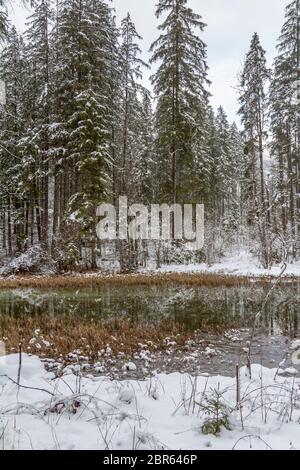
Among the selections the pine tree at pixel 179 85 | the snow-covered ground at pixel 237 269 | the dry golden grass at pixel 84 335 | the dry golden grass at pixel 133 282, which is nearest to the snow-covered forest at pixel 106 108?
the pine tree at pixel 179 85

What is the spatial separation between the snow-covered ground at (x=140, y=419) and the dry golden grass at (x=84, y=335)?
2165 millimetres

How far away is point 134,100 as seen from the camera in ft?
85.6

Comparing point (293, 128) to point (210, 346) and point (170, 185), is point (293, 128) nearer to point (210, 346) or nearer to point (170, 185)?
point (170, 185)

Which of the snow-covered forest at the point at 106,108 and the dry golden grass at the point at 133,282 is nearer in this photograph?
the dry golden grass at the point at 133,282

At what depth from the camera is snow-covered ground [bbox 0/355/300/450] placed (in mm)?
3379

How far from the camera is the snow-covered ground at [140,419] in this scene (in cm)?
338

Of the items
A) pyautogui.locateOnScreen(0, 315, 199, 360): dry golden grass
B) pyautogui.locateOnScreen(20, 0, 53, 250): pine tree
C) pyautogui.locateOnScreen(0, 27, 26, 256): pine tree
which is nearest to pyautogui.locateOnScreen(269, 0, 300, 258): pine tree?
pyautogui.locateOnScreen(20, 0, 53, 250): pine tree

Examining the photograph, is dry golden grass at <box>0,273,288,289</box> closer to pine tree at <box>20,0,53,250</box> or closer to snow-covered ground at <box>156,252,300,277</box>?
snow-covered ground at <box>156,252,300,277</box>

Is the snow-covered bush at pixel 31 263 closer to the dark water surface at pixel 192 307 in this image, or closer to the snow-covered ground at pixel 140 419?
the dark water surface at pixel 192 307

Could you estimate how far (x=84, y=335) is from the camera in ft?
26.6

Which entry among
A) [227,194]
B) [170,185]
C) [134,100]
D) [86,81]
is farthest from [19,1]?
[227,194]

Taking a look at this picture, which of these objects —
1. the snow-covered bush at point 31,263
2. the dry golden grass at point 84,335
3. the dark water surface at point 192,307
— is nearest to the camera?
the dry golden grass at point 84,335

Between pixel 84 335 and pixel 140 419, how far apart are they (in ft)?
14.6

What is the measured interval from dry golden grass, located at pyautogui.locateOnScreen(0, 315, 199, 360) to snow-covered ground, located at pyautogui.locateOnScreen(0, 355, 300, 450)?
2.17m
